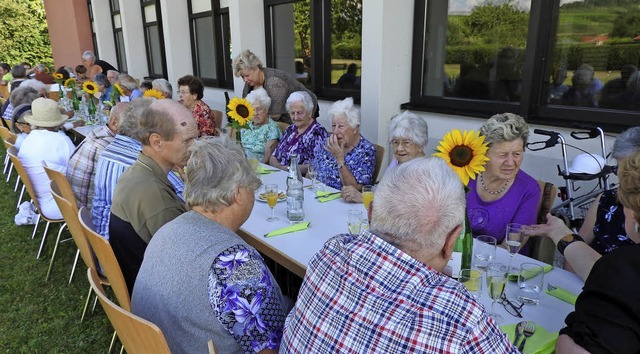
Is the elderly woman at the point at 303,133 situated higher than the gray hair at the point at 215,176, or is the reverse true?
the gray hair at the point at 215,176

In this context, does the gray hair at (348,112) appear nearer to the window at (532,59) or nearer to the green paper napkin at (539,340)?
the window at (532,59)

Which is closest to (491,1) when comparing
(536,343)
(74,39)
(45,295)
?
(536,343)

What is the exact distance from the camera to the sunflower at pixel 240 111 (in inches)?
131

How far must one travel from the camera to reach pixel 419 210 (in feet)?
3.26

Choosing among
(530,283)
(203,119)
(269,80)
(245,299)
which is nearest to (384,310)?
(245,299)

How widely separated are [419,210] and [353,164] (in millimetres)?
2028

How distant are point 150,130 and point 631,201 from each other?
184cm

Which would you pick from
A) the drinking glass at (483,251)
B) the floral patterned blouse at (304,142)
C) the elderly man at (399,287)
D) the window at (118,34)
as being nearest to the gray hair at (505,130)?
the drinking glass at (483,251)

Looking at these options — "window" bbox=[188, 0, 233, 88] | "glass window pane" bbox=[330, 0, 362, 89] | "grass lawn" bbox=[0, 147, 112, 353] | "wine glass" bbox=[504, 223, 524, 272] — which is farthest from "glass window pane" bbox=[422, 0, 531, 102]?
"window" bbox=[188, 0, 233, 88]

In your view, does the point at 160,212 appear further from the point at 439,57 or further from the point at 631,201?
the point at 439,57

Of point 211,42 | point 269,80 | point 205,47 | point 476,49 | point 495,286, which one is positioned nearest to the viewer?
point 495,286

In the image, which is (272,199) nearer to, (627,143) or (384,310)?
(384,310)

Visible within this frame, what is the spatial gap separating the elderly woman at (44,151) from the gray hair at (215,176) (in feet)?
7.09

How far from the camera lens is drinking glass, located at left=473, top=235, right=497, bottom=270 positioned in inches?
65.7
